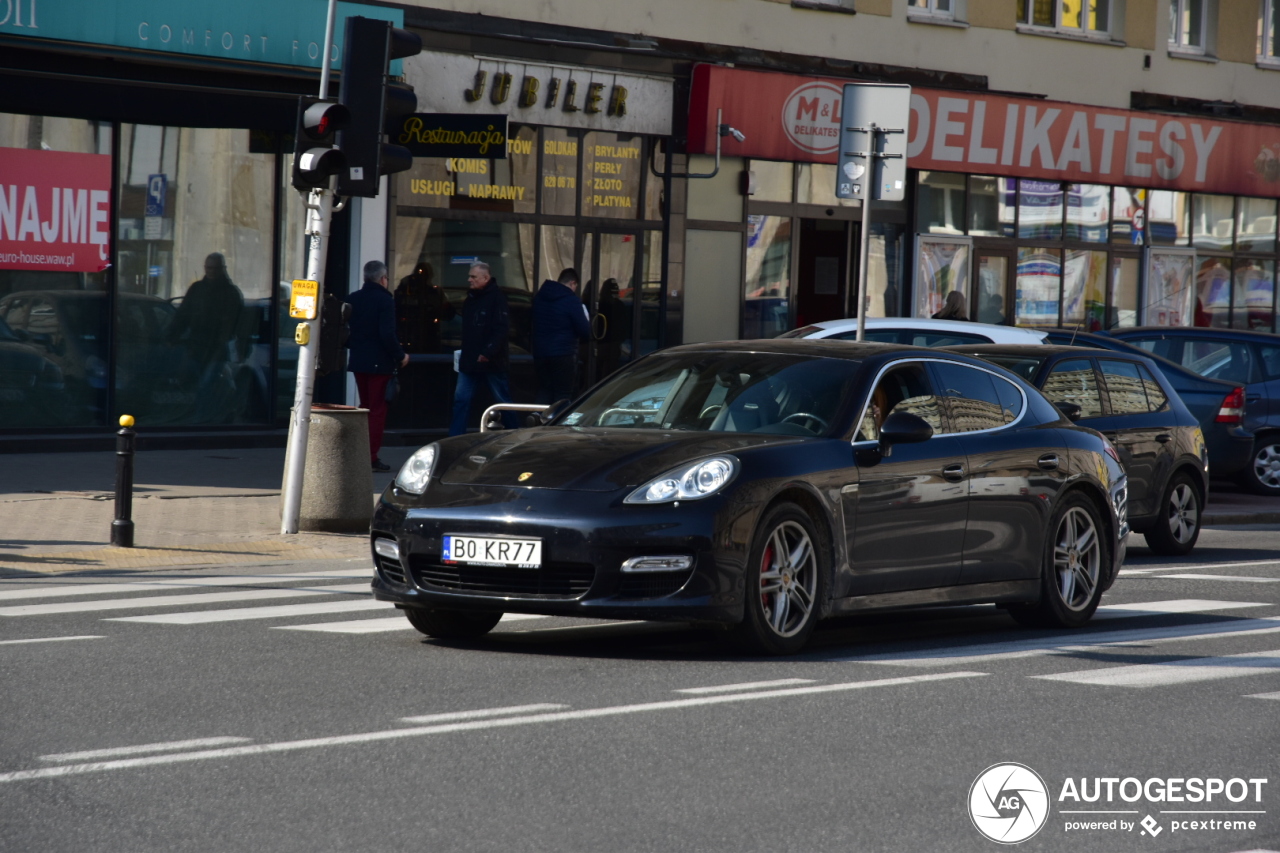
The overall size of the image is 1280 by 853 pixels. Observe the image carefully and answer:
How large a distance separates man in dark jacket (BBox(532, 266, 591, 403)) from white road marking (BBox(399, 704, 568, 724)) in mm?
12925

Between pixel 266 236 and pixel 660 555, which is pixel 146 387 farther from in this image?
pixel 660 555

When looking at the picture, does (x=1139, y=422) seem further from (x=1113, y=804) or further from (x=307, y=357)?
(x=1113, y=804)

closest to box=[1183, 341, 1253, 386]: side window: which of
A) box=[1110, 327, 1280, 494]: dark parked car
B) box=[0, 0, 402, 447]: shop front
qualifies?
box=[1110, 327, 1280, 494]: dark parked car

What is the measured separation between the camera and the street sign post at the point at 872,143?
15.1 metres

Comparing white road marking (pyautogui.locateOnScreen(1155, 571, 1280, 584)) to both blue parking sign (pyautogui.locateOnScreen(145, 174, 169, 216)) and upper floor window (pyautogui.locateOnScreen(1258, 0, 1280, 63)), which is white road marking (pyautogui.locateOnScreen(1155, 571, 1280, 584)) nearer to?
blue parking sign (pyautogui.locateOnScreen(145, 174, 169, 216))

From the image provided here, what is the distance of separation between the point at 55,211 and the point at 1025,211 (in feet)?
49.3

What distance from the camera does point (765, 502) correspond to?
27.3 ft

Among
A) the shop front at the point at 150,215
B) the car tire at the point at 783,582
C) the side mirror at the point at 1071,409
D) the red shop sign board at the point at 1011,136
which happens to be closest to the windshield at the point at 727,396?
the car tire at the point at 783,582

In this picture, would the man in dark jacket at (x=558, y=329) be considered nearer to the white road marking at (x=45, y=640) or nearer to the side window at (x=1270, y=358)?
the side window at (x=1270, y=358)

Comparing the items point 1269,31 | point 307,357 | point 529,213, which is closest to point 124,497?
point 307,357

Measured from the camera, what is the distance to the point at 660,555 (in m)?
8.11

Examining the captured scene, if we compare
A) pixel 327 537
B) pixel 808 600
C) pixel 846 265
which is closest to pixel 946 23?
pixel 846 265

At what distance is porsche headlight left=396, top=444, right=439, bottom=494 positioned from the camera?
863 cm

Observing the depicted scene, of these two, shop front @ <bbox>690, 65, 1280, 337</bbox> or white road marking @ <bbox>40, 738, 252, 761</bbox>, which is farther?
shop front @ <bbox>690, 65, 1280, 337</bbox>
